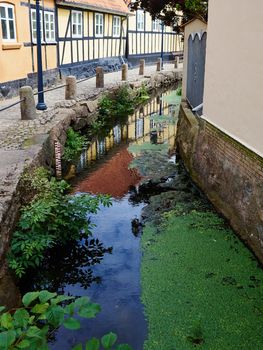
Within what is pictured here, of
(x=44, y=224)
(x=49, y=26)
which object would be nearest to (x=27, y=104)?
(x=44, y=224)

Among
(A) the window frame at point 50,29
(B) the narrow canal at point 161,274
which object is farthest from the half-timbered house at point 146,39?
(B) the narrow canal at point 161,274

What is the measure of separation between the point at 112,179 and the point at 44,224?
3.63 m

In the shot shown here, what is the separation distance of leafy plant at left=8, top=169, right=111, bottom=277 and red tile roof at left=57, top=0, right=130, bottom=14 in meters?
12.5

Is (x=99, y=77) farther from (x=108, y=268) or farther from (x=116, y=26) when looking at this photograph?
(x=108, y=268)

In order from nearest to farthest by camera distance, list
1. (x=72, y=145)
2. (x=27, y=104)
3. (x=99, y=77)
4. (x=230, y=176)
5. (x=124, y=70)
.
A: (x=230, y=176) < (x=27, y=104) < (x=72, y=145) < (x=99, y=77) < (x=124, y=70)

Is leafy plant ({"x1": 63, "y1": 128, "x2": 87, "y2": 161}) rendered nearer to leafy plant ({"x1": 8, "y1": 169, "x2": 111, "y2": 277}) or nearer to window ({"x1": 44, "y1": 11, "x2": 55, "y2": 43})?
leafy plant ({"x1": 8, "y1": 169, "x2": 111, "y2": 277})

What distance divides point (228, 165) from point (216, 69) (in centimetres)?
162

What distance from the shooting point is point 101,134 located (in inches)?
489

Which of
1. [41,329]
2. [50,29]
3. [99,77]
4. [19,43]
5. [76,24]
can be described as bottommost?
[99,77]

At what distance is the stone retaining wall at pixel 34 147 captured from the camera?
4547 mm

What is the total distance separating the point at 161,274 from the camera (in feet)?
15.8

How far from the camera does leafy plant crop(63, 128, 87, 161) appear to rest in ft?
31.6

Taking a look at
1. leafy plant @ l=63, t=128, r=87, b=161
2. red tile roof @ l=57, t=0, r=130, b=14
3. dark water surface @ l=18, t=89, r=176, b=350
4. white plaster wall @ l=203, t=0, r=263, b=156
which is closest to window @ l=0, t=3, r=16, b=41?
red tile roof @ l=57, t=0, r=130, b=14

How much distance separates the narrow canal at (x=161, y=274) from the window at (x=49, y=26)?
366 inches
